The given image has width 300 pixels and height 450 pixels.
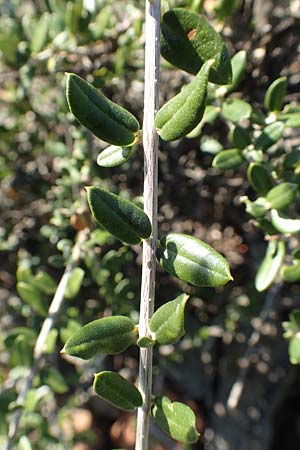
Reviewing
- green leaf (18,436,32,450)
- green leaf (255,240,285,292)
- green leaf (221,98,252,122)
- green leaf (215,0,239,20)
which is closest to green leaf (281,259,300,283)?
green leaf (255,240,285,292)

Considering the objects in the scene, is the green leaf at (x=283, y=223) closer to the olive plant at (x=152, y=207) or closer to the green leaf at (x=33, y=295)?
the olive plant at (x=152, y=207)

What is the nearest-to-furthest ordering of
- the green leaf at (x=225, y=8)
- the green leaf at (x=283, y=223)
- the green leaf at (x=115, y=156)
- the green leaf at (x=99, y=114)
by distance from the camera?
the green leaf at (x=99, y=114), the green leaf at (x=115, y=156), the green leaf at (x=283, y=223), the green leaf at (x=225, y=8)

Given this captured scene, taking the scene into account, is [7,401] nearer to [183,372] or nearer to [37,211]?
[37,211]

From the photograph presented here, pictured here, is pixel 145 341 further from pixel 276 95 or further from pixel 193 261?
pixel 276 95

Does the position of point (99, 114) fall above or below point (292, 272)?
above

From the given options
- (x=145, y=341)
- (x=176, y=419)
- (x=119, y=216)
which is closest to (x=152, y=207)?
(x=119, y=216)

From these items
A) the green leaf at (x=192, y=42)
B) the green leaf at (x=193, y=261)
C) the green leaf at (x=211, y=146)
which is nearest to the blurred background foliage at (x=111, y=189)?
the green leaf at (x=211, y=146)

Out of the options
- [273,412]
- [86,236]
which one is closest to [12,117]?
[86,236]
